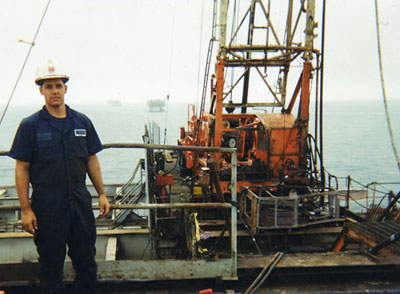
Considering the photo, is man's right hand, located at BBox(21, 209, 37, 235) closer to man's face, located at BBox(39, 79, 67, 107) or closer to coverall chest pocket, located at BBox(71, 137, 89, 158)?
coverall chest pocket, located at BBox(71, 137, 89, 158)

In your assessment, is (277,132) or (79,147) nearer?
(79,147)

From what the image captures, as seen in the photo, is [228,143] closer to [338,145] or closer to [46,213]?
[46,213]

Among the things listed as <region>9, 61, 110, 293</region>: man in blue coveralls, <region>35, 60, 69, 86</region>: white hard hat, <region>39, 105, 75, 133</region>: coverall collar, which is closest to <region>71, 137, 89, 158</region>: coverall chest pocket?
<region>9, 61, 110, 293</region>: man in blue coveralls

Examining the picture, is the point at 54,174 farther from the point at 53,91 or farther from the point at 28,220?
the point at 53,91

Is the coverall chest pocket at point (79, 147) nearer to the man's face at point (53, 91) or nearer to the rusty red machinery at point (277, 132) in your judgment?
the man's face at point (53, 91)

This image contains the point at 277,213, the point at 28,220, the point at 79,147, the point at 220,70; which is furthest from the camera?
the point at 220,70

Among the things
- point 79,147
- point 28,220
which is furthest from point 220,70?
point 28,220

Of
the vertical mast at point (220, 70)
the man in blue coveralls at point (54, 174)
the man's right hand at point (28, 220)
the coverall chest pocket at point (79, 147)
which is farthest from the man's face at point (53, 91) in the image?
the vertical mast at point (220, 70)

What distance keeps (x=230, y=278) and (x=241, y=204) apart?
192 inches

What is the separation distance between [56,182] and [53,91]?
68 centimetres

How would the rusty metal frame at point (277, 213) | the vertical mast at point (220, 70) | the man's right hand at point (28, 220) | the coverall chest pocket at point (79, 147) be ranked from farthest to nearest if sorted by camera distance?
the vertical mast at point (220, 70), the rusty metal frame at point (277, 213), the coverall chest pocket at point (79, 147), the man's right hand at point (28, 220)

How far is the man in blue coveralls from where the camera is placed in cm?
269

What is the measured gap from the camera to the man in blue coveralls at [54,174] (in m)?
2.69

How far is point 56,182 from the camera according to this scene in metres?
2.76
